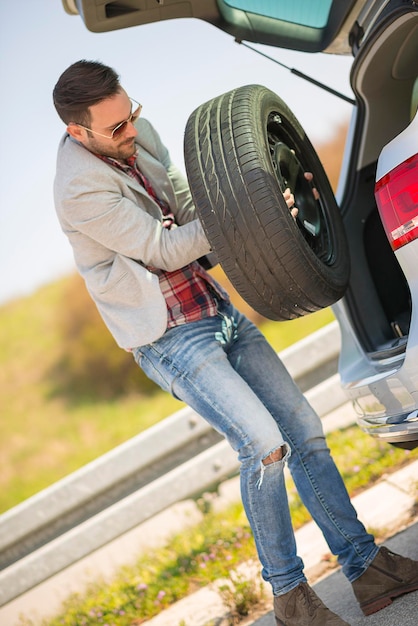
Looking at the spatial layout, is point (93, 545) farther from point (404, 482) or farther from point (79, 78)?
point (79, 78)

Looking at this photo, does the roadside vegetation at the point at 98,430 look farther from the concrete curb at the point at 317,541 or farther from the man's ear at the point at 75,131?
the man's ear at the point at 75,131

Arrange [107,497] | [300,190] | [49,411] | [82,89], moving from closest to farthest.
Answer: [82,89]
[300,190]
[107,497]
[49,411]

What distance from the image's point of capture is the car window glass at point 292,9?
300cm

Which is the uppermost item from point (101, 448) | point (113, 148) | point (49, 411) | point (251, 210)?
point (113, 148)

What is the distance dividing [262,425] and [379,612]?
81cm

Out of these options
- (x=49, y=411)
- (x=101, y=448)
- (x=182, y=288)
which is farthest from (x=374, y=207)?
(x=49, y=411)

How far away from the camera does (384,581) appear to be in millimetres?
2477

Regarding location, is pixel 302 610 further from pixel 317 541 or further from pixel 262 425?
pixel 317 541

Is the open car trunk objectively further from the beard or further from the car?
the beard

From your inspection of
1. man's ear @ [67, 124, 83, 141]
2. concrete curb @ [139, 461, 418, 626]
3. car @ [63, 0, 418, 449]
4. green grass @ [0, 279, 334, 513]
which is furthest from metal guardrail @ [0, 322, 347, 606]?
green grass @ [0, 279, 334, 513]

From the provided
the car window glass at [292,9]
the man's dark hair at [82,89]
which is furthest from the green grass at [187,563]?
the car window glass at [292,9]

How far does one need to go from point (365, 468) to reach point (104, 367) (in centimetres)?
614

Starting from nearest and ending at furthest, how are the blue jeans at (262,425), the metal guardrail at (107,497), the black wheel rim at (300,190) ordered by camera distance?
the blue jeans at (262,425), the black wheel rim at (300,190), the metal guardrail at (107,497)

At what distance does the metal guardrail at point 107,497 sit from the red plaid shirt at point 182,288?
1348mm
